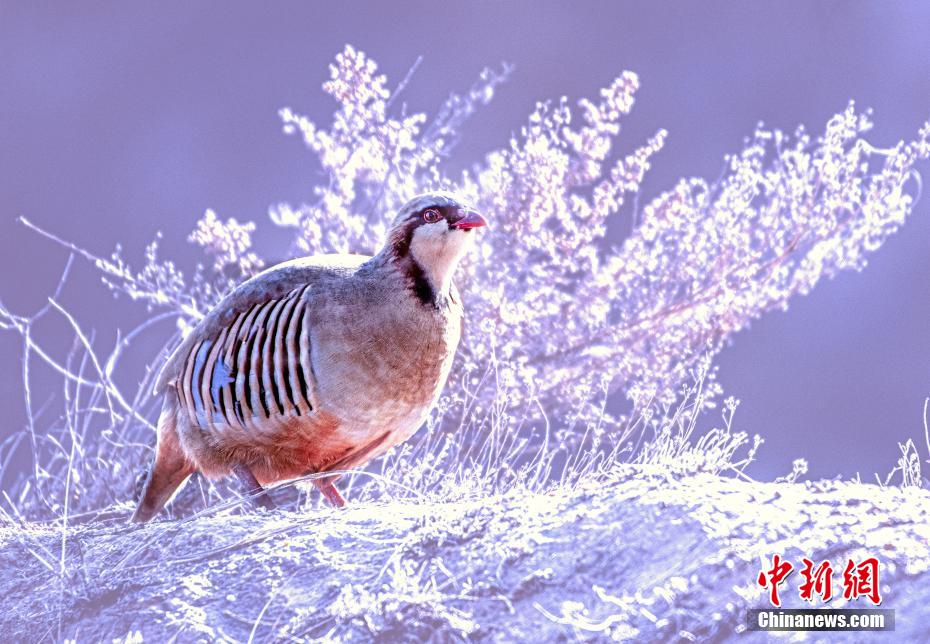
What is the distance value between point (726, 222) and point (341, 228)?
1.85 meters

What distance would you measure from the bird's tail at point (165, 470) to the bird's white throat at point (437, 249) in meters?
1.10

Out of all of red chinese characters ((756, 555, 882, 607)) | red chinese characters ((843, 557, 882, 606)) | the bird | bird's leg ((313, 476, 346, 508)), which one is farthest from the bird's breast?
red chinese characters ((843, 557, 882, 606))

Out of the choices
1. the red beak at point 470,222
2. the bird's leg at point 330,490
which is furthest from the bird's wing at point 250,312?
the bird's leg at point 330,490

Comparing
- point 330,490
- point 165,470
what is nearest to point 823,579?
point 330,490

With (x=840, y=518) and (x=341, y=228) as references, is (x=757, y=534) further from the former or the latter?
(x=341, y=228)

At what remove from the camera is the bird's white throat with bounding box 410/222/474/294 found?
384 cm

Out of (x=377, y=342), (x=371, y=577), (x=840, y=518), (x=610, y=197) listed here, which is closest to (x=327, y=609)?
(x=371, y=577)

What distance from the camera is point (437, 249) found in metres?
3.86

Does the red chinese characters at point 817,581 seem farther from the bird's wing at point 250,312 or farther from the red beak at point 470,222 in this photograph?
the bird's wing at point 250,312

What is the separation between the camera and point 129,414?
5164 mm

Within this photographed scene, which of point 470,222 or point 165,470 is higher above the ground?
point 470,222

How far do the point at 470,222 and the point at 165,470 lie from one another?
1.52m

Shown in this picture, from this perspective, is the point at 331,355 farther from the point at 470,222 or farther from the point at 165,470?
the point at 165,470

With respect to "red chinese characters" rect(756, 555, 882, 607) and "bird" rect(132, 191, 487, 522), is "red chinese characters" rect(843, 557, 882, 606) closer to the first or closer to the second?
"red chinese characters" rect(756, 555, 882, 607)
